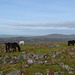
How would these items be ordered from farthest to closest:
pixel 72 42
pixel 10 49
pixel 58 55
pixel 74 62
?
pixel 72 42
pixel 10 49
pixel 58 55
pixel 74 62

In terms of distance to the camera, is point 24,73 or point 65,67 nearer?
point 24,73

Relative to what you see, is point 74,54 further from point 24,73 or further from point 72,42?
point 72,42

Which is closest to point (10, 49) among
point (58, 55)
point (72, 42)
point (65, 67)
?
point (58, 55)

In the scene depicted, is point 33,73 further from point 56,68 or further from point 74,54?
point 74,54

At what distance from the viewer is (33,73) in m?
9.15

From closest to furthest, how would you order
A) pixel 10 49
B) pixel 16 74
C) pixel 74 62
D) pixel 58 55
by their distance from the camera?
pixel 16 74
pixel 74 62
pixel 58 55
pixel 10 49

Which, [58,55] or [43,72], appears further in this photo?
[58,55]

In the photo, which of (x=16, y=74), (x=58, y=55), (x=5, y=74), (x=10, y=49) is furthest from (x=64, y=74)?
(x=10, y=49)

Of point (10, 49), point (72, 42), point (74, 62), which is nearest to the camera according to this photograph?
point (74, 62)

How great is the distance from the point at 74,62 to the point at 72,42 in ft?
53.2

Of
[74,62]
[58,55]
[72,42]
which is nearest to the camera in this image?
[74,62]

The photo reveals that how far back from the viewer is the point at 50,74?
902 centimetres

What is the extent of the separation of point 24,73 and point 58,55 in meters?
7.62

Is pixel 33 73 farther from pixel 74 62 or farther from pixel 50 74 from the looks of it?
pixel 74 62
